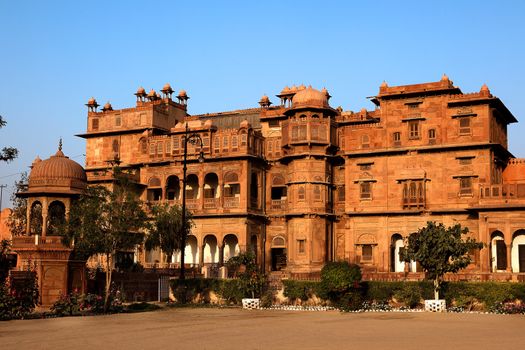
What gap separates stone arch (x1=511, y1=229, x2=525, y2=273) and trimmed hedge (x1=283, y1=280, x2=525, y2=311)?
13324 millimetres

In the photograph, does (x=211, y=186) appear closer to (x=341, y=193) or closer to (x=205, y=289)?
(x=341, y=193)

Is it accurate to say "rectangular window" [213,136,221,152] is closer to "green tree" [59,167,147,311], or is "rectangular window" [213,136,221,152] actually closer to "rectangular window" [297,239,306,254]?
"rectangular window" [297,239,306,254]

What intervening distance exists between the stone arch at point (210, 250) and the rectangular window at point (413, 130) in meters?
17.8

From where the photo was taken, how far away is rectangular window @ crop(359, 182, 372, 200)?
5284 centimetres

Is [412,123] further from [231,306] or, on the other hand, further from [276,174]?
[231,306]

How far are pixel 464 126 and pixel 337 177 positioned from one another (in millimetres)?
10627

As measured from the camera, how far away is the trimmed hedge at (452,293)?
34.4 meters

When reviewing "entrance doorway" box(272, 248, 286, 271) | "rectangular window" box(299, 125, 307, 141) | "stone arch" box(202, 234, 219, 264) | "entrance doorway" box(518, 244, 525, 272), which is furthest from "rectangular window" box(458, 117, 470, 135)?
"stone arch" box(202, 234, 219, 264)

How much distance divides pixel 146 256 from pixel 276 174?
40.4 feet

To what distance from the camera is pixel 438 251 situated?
3497 centimetres

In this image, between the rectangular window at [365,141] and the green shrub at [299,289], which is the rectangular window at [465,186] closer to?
the rectangular window at [365,141]

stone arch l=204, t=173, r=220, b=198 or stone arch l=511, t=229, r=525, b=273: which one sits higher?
stone arch l=204, t=173, r=220, b=198

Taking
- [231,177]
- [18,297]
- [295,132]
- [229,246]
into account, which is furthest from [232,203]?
[18,297]

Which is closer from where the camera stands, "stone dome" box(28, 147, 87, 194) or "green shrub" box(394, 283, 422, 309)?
"green shrub" box(394, 283, 422, 309)
